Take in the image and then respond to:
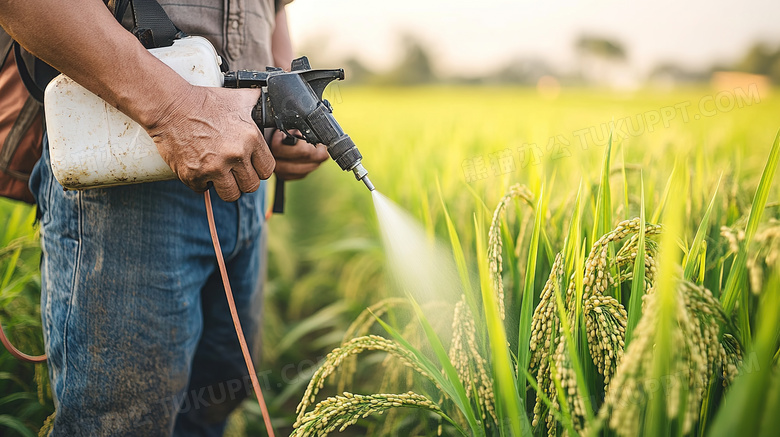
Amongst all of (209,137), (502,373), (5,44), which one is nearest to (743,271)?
(502,373)

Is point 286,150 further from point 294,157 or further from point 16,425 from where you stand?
point 16,425

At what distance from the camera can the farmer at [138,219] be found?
86 centimetres

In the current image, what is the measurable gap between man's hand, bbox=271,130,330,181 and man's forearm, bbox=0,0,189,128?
0.44 meters

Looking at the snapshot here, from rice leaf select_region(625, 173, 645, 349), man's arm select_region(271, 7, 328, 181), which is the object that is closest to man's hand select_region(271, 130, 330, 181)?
man's arm select_region(271, 7, 328, 181)

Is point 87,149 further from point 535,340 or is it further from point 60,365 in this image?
point 535,340

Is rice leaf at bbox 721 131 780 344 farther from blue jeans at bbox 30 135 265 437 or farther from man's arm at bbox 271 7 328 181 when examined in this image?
blue jeans at bbox 30 135 265 437

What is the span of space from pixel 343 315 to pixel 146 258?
1.81 metres

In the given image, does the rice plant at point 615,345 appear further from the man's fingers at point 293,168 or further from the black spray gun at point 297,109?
the man's fingers at point 293,168

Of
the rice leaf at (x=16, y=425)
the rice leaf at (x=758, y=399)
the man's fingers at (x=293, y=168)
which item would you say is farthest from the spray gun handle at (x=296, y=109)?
the rice leaf at (x=16, y=425)

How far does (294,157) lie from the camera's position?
1.38 meters

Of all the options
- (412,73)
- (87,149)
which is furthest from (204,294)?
(412,73)

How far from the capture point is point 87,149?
92 centimetres

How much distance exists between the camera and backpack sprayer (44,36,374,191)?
91 centimetres

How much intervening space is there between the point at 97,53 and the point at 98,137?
171mm
